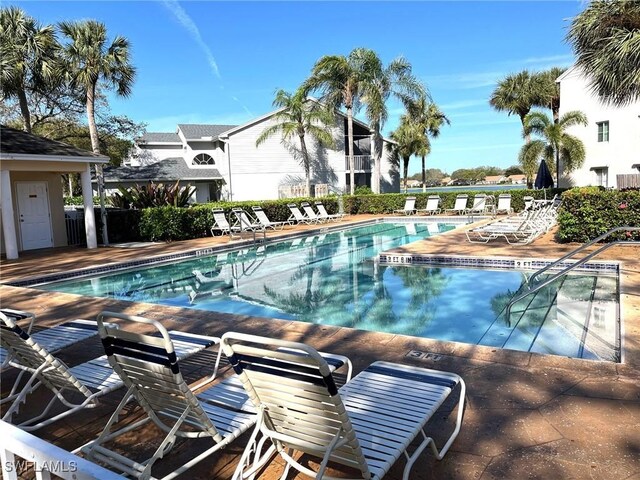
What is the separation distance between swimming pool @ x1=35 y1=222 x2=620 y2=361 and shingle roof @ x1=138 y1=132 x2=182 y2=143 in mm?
24310

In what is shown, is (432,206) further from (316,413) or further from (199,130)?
(316,413)

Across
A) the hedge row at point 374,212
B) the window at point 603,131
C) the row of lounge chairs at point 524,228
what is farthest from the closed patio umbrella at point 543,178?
the window at point 603,131

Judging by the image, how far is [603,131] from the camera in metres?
26.2

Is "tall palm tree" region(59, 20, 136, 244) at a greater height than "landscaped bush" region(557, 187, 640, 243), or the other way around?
"tall palm tree" region(59, 20, 136, 244)

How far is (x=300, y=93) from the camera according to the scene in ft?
88.3

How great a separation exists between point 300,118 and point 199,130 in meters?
8.18

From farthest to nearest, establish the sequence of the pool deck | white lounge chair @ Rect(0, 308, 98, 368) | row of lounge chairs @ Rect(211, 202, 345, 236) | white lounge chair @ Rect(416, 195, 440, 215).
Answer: white lounge chair @ Rect(416, 195, 440, 215) < row of lounge chairs @ Rect(211, 202, 345, 236) < white lounge chair @ Rect(0, 308, 98, 368) < the pool deck

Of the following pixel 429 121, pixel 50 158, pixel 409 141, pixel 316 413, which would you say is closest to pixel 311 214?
pixel 50 158

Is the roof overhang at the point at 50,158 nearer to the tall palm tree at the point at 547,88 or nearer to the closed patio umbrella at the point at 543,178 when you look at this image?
the closed patio umbrella at the point at 543,178

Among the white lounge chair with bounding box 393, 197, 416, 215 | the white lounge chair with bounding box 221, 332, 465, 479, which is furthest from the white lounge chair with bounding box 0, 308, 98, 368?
the white lounge chair with bounding box 393, 197, 416, 215

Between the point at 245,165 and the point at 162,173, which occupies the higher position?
the point at 245,165

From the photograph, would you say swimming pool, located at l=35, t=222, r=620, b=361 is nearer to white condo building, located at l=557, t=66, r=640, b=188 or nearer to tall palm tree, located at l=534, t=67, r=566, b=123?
white condo building, located at l=557, t=66, r=640, b=188

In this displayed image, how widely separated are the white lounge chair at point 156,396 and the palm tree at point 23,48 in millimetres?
21710

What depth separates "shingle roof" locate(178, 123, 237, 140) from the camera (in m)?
30.8
